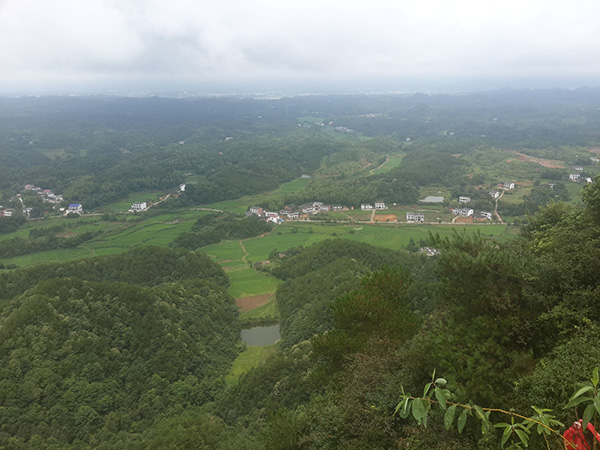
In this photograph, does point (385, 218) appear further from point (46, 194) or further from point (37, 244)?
point (46, 194)

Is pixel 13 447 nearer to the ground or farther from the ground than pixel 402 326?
nearer to the ground

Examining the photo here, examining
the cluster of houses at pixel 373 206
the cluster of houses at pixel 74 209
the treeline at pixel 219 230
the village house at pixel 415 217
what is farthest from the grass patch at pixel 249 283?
the cluster of houses at pixel 74 209

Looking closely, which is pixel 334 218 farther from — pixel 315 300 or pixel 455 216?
pixel 315 300

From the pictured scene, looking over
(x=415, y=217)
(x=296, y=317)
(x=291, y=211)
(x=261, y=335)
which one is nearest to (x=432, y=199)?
(x=415, y=217)

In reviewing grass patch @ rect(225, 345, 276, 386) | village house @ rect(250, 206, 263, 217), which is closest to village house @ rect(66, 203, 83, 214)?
village house @ rect(250, 206, 263, 217)

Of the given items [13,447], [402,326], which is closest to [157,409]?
[13,447]

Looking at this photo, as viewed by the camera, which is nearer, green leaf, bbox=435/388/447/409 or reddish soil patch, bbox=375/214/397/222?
green leaf, bbox=435/388/447/409

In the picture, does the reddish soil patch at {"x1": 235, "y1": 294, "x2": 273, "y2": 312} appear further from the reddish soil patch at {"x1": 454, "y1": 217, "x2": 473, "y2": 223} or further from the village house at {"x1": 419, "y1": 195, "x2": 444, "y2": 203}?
the village house at {"x1": 419, "y1": 195, "x2": 444, "y2": 203}
